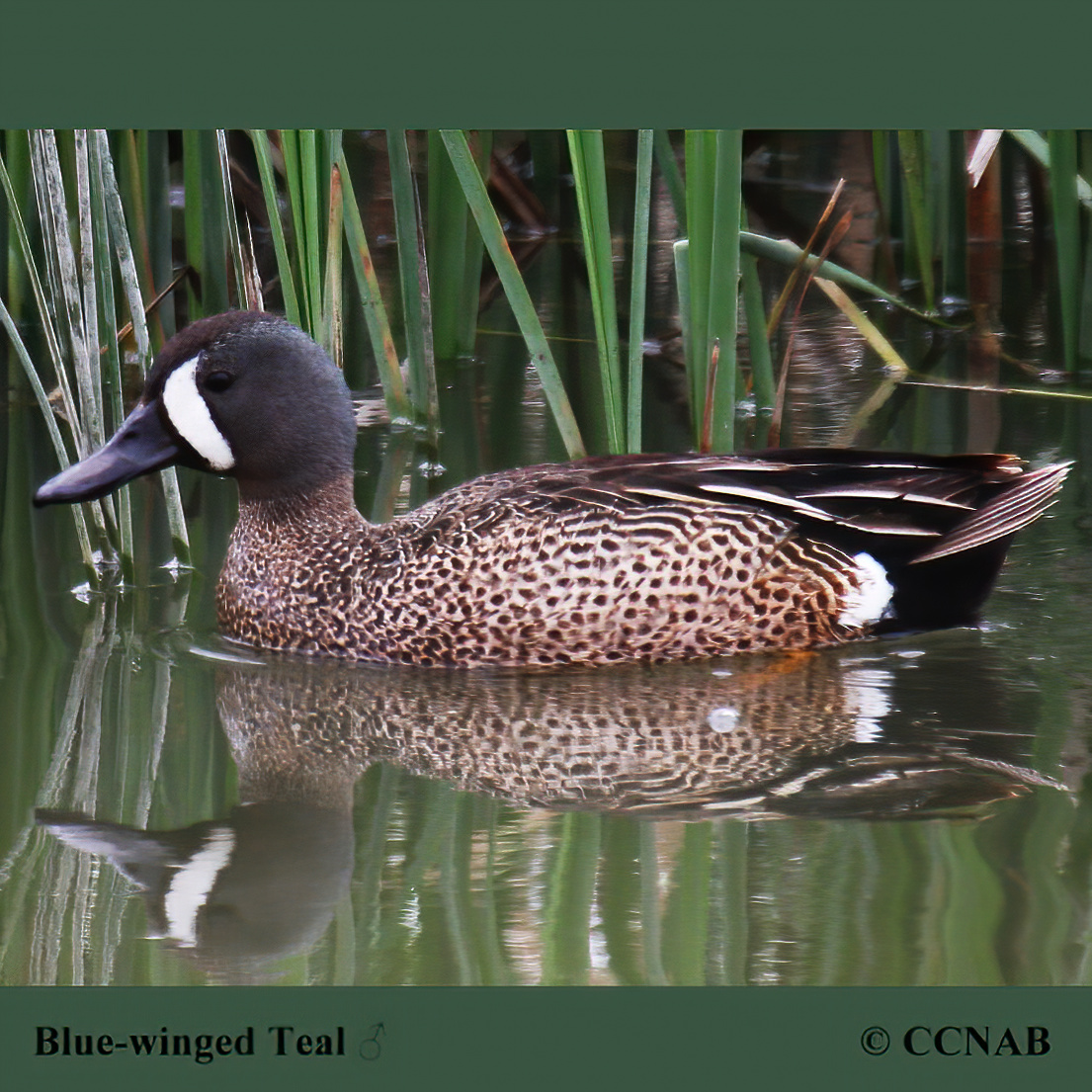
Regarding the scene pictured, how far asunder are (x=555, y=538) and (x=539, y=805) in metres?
1.26

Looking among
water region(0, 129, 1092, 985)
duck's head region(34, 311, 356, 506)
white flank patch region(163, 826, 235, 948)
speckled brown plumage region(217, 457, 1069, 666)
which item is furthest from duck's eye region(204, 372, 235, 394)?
white flank patch region(163, 826, 235, 948)

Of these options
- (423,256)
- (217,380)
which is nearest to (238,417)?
(217,380)

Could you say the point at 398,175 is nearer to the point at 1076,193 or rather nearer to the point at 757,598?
the point at 757,598

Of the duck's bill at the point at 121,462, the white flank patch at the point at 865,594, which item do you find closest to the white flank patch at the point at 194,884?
the duck's bill at the point at 121,462

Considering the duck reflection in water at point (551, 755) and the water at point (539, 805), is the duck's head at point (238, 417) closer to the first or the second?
the water at point (539, 805)

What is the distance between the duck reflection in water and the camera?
483 cm

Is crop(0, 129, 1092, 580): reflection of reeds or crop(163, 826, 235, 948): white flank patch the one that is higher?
crop(0, 129, 1092, 580): reflection of reeds

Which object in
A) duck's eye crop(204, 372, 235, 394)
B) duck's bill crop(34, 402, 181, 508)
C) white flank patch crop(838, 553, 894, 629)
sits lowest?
white flank patch crop(838, 553, 894, 629)

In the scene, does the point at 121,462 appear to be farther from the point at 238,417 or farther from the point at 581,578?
the point at 581,578

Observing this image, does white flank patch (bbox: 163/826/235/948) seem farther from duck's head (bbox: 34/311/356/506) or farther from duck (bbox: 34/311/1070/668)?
duck's head (bbox: 34/311/356/506)

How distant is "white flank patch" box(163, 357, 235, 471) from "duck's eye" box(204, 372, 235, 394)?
0.14 ft

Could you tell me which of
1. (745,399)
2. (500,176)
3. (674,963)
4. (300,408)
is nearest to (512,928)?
(674,963)

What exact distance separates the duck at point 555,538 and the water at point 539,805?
0.43 feet

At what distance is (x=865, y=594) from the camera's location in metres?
6.46
